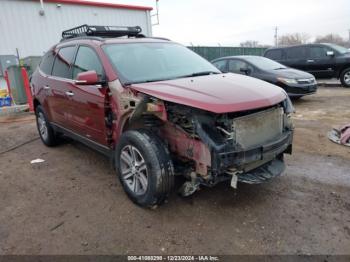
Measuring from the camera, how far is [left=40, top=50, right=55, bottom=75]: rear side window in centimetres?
489

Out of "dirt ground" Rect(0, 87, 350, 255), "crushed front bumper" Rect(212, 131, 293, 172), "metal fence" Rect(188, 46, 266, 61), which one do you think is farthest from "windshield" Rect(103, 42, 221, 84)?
"metal fence" Rect(188, 46, 266, 61)

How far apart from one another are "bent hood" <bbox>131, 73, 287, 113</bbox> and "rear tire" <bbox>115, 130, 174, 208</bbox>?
0.47 meters

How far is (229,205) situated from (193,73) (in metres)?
1.62

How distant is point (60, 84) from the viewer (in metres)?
4.36

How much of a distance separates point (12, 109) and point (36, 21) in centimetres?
461

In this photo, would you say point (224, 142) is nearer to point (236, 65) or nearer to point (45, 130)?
point (45, 130)

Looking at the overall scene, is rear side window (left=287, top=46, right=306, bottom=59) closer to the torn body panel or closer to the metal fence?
the metal fence

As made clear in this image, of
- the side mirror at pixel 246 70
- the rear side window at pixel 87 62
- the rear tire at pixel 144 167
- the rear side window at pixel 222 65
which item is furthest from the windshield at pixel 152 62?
the rear side window at pixel 222 65

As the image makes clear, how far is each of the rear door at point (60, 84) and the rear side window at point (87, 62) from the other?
20 centimetres

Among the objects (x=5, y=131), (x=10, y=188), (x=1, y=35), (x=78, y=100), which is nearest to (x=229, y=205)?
(x=78, y=100)

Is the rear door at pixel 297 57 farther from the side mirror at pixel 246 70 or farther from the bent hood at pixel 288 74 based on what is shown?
the side mirror at pixel 246 70

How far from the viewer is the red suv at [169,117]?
261 centimetres

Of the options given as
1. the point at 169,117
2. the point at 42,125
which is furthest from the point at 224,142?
the point at 42,125

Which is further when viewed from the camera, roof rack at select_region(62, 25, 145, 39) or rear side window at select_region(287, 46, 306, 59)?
rear side window at select_region(287, 46, 306, 59)
